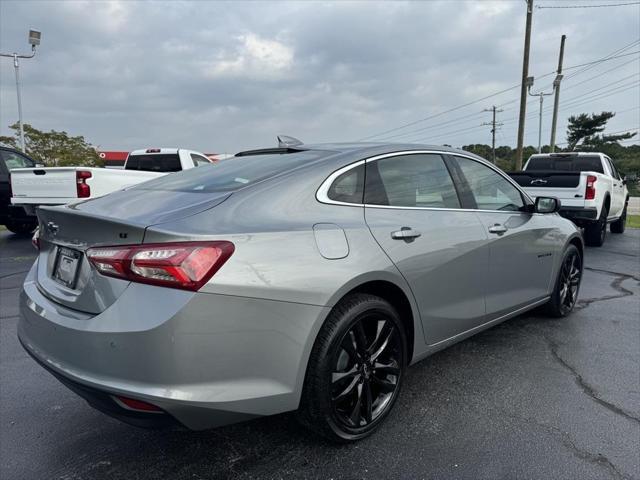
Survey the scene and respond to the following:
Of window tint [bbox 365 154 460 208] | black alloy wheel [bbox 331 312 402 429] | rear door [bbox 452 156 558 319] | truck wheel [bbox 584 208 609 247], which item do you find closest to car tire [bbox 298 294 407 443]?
black alloy wheel [bbox 331 312 402 429]

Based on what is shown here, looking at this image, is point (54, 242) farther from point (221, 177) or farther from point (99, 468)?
point (99, 468)

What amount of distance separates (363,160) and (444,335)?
124cm

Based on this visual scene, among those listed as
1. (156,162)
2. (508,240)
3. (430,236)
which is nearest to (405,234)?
(430,236)

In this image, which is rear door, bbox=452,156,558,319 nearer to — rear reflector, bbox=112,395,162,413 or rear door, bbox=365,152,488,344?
rear door, bbox=365,152,488,344

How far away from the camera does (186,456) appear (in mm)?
2389

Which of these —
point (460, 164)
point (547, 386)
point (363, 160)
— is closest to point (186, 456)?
point (363, 160)

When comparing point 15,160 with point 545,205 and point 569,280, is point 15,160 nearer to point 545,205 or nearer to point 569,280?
point 545,205

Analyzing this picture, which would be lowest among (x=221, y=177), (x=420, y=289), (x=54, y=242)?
(x=420, y=289)

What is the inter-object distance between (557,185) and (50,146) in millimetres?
34107

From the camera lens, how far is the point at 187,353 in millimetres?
1859

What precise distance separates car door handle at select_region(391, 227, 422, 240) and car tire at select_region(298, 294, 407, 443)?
36 centimetres

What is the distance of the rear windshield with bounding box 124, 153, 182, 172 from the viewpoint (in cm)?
1045

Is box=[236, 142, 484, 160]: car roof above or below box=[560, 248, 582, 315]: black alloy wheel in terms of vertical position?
above

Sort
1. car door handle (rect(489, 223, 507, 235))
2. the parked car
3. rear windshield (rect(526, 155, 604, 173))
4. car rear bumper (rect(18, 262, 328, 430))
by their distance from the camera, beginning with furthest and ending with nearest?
rear windshield (rect(526, 155, 604, 173)) → the parked car → car door handle (rect(489, 223, 507, 235)) → car rear bumper (rect(18, 262, 328, 430))
